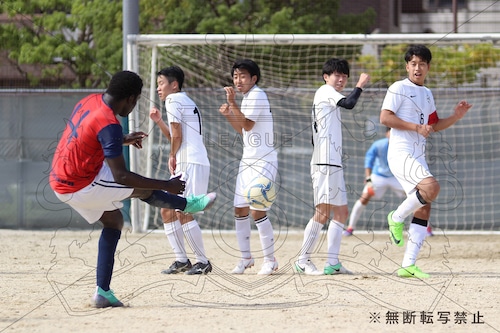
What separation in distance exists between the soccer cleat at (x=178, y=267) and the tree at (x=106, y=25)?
1129 centimetres

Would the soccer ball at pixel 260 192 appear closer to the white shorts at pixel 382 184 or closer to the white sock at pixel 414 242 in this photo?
the white sock at pixel 414 242

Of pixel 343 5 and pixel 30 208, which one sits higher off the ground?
pixel 343 5

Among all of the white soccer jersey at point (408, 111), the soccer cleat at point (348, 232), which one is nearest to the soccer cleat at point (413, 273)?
the white soccer jersey at point (408, 111)

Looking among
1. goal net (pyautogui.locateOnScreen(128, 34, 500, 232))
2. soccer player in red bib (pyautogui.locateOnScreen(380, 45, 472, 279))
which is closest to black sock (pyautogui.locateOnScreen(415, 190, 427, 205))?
soccer player in red bib (pyautogui.locateOnScreen(380, 45, 472, 279))

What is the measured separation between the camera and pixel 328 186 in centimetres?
839

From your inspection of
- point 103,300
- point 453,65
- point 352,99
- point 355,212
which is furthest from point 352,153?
point 103,300

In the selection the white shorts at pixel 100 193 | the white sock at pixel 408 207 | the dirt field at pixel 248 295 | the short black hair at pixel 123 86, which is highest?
the short black hair at pixel 123 86

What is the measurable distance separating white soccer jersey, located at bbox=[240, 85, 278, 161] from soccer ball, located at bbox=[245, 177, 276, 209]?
0.77ft

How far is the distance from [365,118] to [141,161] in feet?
12.3

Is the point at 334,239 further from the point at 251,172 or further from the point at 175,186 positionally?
the point at 175,186

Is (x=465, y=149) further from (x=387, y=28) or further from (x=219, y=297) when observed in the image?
(x=387, y=28)

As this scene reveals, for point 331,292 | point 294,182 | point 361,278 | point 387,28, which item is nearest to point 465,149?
point 294,182

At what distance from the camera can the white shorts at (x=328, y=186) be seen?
8398mm

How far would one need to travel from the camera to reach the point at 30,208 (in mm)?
13945
